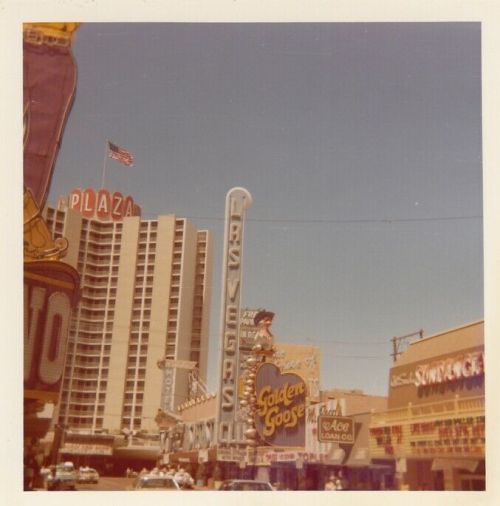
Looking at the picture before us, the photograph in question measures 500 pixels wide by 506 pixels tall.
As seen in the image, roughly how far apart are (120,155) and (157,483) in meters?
4.41

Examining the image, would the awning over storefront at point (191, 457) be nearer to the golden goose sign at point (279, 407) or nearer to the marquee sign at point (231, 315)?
the marquee sign at point (231, 315)

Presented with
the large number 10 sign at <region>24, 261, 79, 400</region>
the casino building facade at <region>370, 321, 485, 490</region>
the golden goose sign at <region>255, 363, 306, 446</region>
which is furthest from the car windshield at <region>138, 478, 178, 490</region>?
the casino building facade at <region>370, 321, 485, 490</region>

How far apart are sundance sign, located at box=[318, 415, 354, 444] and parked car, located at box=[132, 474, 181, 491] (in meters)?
2.08

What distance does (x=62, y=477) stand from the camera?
10.6 metres

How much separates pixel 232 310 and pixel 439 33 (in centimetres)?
468

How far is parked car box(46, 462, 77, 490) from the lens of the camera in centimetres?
1044

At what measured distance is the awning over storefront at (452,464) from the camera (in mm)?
10406

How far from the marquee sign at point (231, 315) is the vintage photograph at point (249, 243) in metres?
0.02

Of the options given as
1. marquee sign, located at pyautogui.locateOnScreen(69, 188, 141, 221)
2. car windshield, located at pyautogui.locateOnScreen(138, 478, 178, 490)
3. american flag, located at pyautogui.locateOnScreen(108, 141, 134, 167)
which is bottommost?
car windshield, located at pyautogui.locateOnScreen(138, 478, 178, 490)

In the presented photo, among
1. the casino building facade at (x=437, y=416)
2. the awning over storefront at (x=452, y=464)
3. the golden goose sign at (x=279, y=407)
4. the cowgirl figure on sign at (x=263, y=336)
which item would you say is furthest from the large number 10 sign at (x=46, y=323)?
the awning over storefront at (x=452, y=464)

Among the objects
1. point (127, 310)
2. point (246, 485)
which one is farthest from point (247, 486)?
point (127, 310)

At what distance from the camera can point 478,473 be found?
10.3m

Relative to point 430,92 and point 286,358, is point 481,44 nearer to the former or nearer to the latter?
point 430,92

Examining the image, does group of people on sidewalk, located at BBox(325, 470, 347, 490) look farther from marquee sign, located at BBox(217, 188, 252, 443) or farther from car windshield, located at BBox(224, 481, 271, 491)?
marquee sign, located at BBox(217, 188, 252, 443)
